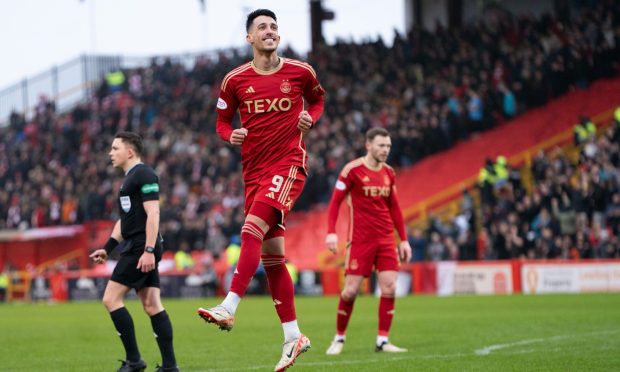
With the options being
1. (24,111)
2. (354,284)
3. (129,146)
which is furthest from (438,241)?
(24,111)

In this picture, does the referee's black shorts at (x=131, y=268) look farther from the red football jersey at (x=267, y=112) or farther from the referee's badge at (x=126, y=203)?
the red football jersey at (x=267, y=112)

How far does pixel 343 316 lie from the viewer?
12.4 m

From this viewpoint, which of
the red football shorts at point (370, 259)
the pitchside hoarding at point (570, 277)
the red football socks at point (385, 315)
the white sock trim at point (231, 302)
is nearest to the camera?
the white sock trim at point (231, 302)

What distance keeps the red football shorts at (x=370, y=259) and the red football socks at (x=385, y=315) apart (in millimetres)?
369

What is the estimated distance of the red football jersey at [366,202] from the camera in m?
12.5

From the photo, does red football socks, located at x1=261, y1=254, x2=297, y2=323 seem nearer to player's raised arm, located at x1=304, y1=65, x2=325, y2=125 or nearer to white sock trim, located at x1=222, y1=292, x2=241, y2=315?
white sock trim, located at x1=222, y1=292, x2=241, y2=315

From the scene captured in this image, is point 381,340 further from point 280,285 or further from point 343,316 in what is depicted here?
point 280,285

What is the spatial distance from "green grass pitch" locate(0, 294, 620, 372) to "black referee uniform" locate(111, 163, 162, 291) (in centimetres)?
139

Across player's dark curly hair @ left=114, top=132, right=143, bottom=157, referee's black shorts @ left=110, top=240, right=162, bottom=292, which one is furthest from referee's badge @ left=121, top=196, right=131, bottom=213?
player's dark curly hair @ left=114, top=132, right=143, bottom=157

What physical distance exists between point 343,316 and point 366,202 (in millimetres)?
1358

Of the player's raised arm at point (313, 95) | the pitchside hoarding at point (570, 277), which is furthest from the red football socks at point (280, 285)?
the pitchside hoarding at point (570, 277)

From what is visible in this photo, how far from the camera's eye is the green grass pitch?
10.5 m

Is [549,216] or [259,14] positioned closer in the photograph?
[259,14]

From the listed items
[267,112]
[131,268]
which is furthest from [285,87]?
[131,268]
